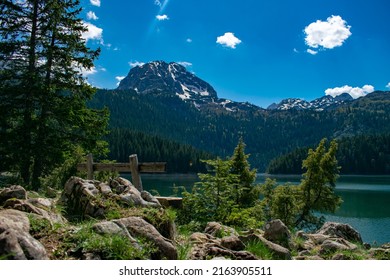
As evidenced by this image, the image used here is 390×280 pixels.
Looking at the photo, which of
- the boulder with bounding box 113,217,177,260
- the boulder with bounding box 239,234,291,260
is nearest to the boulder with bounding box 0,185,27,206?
the boulder with bounding box 113,217,177,260

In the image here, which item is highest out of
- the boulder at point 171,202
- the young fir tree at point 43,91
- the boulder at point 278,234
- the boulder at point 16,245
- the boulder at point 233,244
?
the young fir tree at point 43,91

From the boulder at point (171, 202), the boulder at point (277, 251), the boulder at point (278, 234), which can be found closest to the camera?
the boulder at point (277, 251)

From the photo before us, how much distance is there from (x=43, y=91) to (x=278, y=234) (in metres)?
14.1

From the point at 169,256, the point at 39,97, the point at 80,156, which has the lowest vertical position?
the point at 169,256

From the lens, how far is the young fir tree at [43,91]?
18.3 m

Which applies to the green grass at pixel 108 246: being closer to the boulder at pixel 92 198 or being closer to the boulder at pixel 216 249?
the boulder at pixel 216 249

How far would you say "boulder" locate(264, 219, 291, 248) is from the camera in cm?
1007

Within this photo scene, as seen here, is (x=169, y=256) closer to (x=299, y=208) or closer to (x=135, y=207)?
(x=135, y=207)

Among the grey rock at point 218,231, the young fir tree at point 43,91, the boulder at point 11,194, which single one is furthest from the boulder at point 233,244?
the young fir tree at point 43,91

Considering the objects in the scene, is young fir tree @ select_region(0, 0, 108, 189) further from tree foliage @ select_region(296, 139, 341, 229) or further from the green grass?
tree foliage @ select_region(296, 139, 341, 229)

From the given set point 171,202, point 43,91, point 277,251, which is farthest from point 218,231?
point 43,91

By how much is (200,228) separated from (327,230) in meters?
6.25
